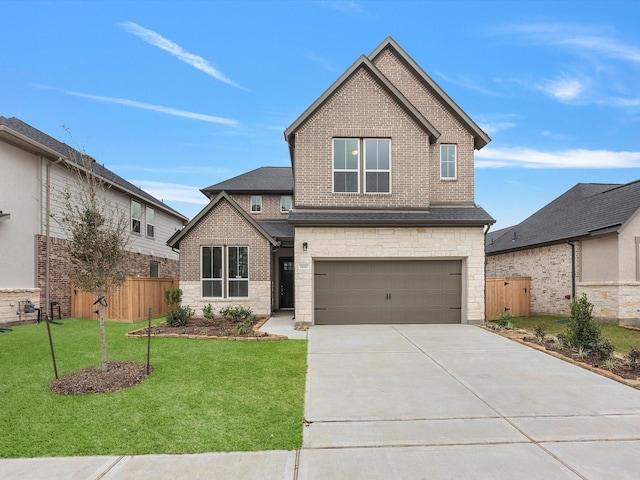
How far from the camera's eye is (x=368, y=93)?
43.1ft

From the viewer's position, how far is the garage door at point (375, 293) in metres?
12.8

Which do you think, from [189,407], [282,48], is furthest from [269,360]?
[282,48]

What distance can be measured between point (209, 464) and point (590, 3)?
1830 centimetres

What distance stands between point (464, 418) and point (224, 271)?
11.6 metres

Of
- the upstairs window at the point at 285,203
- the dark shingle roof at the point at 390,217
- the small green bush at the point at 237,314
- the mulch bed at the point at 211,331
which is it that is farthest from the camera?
the upstairs window at the point at 285,203

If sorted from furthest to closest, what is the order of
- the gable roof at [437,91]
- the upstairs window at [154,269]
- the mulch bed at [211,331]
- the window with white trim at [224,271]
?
the upstairs window at [154,269], the window with white trim at [224,271], the gable roof at [437,91], the mulch bed at [211,331]

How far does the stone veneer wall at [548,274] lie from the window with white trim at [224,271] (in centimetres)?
1369

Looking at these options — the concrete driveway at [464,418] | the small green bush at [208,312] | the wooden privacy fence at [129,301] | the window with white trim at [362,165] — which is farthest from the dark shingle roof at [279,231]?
the concrete driveway at [464,418]

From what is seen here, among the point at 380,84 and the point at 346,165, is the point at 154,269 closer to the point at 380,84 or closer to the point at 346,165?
the point at 346,165

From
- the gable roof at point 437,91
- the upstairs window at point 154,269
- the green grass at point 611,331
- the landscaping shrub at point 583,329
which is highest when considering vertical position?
the gable roof at point 437,91

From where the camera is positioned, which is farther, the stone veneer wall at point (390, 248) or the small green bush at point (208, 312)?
the small green bush at point (208, 312)

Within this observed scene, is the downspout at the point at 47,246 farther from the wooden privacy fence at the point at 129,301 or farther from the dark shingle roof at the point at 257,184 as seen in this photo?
the dark shingle roof at the point at 257,184

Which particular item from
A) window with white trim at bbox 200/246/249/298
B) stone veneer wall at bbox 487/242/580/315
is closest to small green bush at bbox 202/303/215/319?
window with white trim at bbox 200/246/249/298

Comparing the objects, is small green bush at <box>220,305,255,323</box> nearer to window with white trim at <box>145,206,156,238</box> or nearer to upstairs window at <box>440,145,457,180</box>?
upstairs window at <box>440,145,457,180</box>
